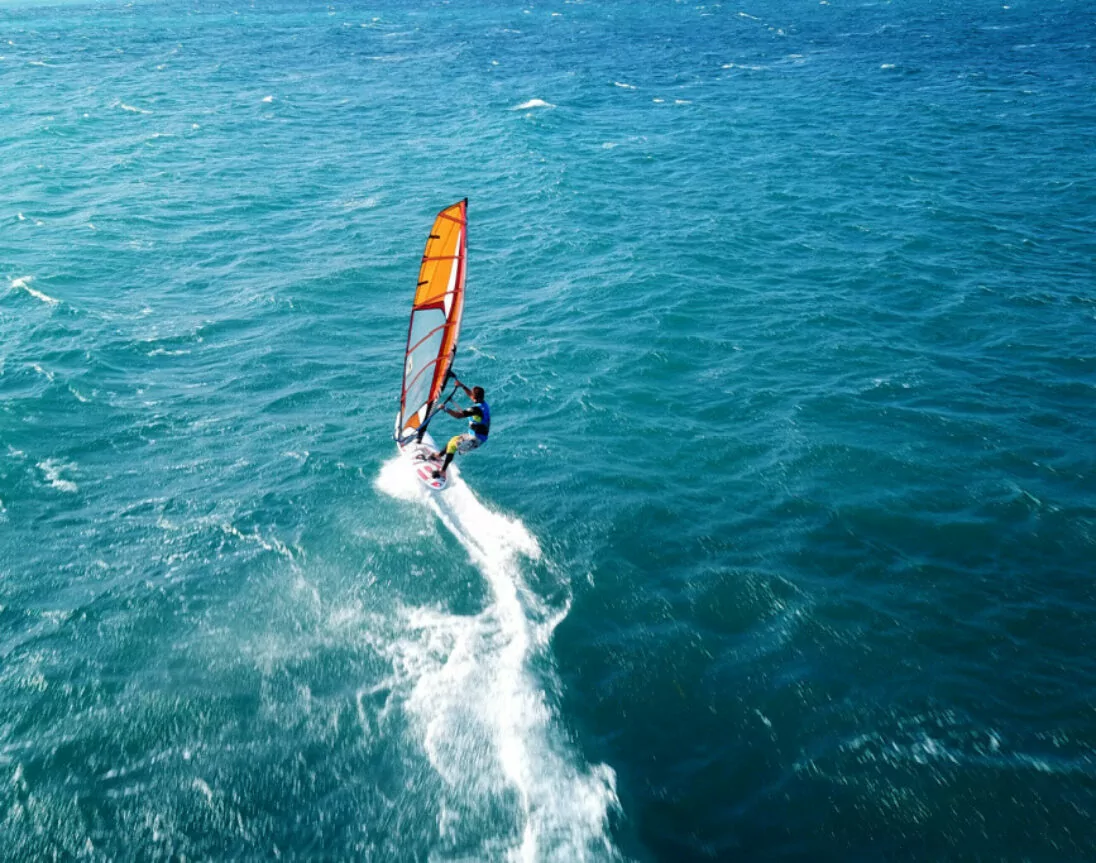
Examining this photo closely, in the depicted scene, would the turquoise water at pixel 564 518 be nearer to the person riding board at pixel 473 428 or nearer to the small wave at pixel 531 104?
the person riding board at pixel 473 428

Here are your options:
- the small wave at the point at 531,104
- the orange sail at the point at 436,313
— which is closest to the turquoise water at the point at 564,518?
the orange sail at the point at 436,313

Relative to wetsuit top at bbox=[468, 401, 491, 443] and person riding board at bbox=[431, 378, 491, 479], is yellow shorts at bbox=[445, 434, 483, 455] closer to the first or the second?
person riding board at bbox=[431, 378, 491, 479]

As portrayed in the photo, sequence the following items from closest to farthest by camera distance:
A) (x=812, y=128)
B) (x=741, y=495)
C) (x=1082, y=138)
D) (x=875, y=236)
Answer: (x=741, y=495) < (x=875, y=236) < (x=1082, y=138) < (x=812, y=128)

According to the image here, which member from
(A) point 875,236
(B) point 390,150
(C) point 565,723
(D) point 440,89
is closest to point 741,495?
(C) point 565,723

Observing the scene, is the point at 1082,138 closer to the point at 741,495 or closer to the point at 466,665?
the point at 741,495

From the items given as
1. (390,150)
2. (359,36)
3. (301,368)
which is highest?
(301,368)

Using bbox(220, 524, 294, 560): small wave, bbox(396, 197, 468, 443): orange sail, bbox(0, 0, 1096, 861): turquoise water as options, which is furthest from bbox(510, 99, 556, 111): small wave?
bbox(220, 524, 294, 560): small wave

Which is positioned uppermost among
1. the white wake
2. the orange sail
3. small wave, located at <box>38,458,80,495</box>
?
the orange sail
